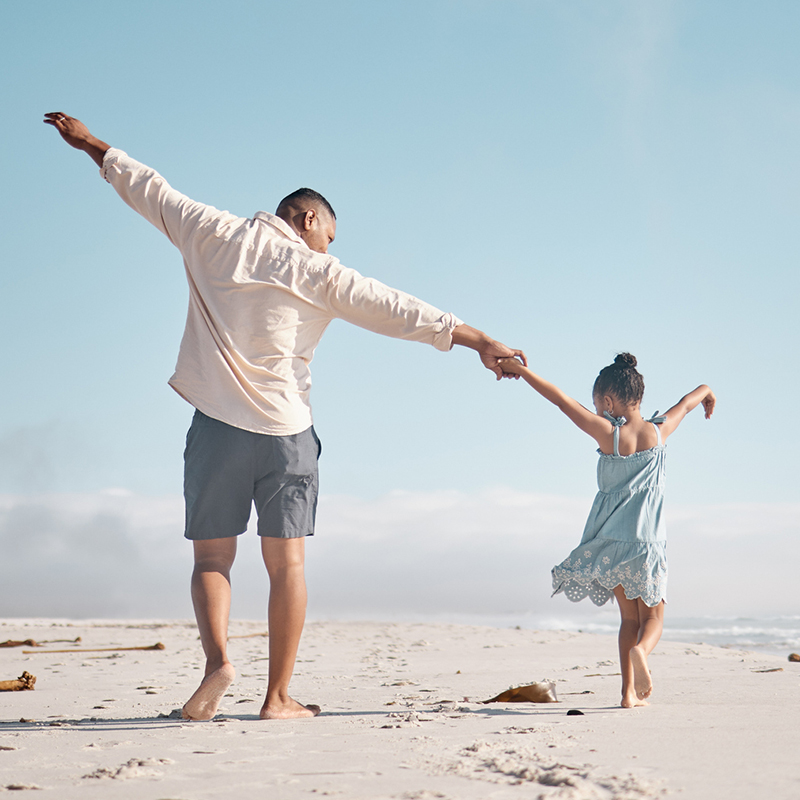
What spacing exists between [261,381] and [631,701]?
194cm

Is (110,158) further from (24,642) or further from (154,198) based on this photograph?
(24,642)

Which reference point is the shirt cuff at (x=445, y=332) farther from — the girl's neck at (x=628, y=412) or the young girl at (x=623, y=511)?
the girl's neck at (x=628, y=412)

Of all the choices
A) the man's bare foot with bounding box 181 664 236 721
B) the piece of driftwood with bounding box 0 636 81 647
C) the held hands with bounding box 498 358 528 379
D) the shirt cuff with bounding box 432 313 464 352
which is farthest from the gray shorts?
the piece of driftwood with bounding box 0 636 81 647

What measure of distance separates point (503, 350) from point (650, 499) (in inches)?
38.9

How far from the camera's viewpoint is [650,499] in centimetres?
352

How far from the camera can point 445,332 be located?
3.11 meters

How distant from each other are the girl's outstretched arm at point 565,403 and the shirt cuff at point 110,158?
1.90 meters

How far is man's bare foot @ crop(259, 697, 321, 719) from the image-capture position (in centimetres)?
283

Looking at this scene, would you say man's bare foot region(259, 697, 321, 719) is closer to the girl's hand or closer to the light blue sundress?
the light blue sundress

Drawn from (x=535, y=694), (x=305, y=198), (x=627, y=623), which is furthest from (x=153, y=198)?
(x=627, y=623)

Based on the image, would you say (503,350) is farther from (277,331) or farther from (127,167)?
(127,167)

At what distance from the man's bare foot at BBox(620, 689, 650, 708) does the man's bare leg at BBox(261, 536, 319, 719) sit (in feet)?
3.99

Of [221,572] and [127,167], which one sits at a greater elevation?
[127,167]

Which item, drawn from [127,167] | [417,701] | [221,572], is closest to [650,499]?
[417,701]
